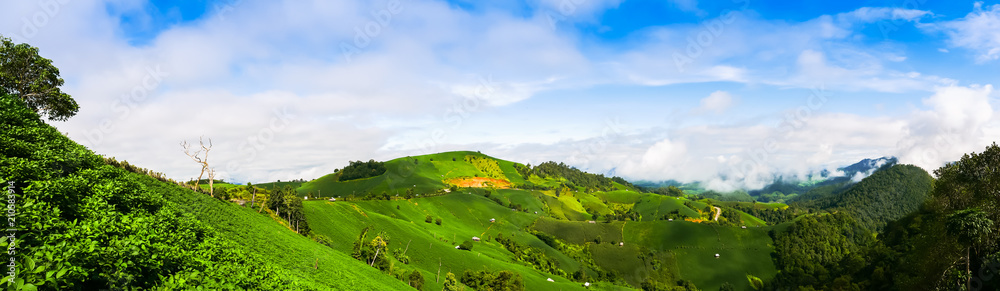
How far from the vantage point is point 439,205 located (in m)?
197

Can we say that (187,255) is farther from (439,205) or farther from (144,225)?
(439,205)

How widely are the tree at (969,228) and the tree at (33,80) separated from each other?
94.4 meters

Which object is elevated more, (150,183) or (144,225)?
(150,183)

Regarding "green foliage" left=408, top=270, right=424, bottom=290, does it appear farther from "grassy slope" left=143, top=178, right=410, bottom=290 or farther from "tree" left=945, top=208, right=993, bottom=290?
"tree" left=945, top=208, right=993, bottom=290

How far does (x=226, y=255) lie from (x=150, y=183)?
3332 centimetres

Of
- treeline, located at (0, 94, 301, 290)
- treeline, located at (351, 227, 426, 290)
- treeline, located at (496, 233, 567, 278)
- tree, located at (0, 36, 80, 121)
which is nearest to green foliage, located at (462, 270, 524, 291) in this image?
treeline, located at (351, 227, 426, 290)

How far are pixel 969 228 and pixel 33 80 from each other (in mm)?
100029

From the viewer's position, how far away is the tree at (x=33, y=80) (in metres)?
41.6

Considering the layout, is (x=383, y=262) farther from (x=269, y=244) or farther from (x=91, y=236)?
(x=91, y=236)

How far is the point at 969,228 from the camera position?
36.0 metres

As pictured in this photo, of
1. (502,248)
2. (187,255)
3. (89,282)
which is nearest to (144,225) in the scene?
(187,255)

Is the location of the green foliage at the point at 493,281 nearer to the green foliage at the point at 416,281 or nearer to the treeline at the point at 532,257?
the green foliage at the point at 416,281

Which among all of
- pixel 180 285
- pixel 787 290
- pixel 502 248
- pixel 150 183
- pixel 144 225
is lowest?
pixel 787 290

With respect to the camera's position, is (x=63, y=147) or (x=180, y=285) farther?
(x=63, y=147)
